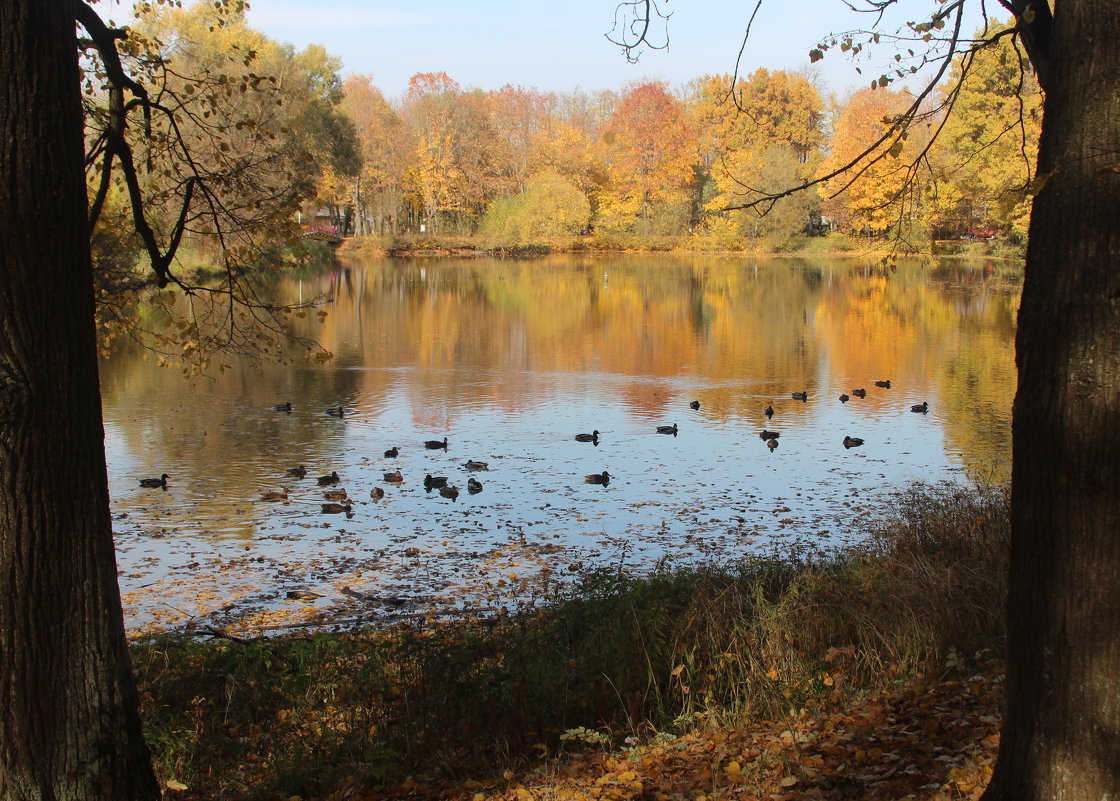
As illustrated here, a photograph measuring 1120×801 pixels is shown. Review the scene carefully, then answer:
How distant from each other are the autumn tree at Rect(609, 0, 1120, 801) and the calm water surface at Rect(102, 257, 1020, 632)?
647 centimetres

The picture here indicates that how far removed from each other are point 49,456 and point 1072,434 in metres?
3.65

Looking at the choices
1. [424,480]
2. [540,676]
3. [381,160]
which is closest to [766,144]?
[381,160]

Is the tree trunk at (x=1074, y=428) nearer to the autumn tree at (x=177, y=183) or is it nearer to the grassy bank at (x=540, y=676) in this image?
the grassy bank at (x=540, y=676)

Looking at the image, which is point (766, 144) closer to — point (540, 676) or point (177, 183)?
point (177, 183)

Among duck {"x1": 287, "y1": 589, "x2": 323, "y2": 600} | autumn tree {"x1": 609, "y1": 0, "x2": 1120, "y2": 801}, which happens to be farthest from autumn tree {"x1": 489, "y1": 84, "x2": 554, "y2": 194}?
autumn tree {"x1": 609, "y1": 0, "x2": 1120, "y2": 801}

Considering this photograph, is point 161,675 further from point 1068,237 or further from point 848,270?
point 848,270

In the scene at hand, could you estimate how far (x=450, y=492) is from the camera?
13.6m

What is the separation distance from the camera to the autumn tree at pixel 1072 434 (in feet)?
10.4

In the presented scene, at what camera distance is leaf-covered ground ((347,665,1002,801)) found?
4.36 meters

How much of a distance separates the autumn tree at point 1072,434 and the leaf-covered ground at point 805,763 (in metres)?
0.89

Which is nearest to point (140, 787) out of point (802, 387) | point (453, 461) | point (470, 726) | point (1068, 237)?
point (470, 726)

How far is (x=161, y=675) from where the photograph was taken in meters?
6.42

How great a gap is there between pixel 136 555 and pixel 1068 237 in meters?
10.4

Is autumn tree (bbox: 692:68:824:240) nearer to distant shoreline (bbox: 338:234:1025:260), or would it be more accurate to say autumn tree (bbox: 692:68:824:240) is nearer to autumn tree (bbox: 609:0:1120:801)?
distant shoreline (bbox: 338:234:1025:260)
